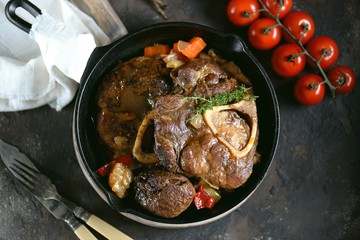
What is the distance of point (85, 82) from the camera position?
3609mm

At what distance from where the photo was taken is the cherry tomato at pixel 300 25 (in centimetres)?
405

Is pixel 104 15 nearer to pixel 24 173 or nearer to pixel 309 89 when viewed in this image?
pixel 24 173

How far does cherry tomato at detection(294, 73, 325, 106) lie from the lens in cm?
400

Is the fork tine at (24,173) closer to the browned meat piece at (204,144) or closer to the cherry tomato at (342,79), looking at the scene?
the browned meat piece at (204,144)

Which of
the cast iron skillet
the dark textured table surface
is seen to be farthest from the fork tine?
the cast iron skillet

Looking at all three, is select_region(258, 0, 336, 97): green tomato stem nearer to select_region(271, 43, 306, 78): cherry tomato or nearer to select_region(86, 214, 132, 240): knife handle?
select_region(271, 43, 306, 78): cherry tomato

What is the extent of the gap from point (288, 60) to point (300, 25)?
309 millimetres

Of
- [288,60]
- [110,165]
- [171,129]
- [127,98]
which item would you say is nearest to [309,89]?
[288,60]

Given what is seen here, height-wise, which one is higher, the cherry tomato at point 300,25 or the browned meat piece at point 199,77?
the browned meat piece at point 199,77

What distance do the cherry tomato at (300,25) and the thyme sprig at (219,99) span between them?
2.73ft

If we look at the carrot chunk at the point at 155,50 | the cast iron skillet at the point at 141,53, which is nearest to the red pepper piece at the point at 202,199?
the cast iron skillet at the point at 141,53

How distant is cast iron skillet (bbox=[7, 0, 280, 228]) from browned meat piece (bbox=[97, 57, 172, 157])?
5.2 inches

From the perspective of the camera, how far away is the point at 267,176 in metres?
4.14

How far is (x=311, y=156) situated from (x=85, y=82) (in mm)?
1897
